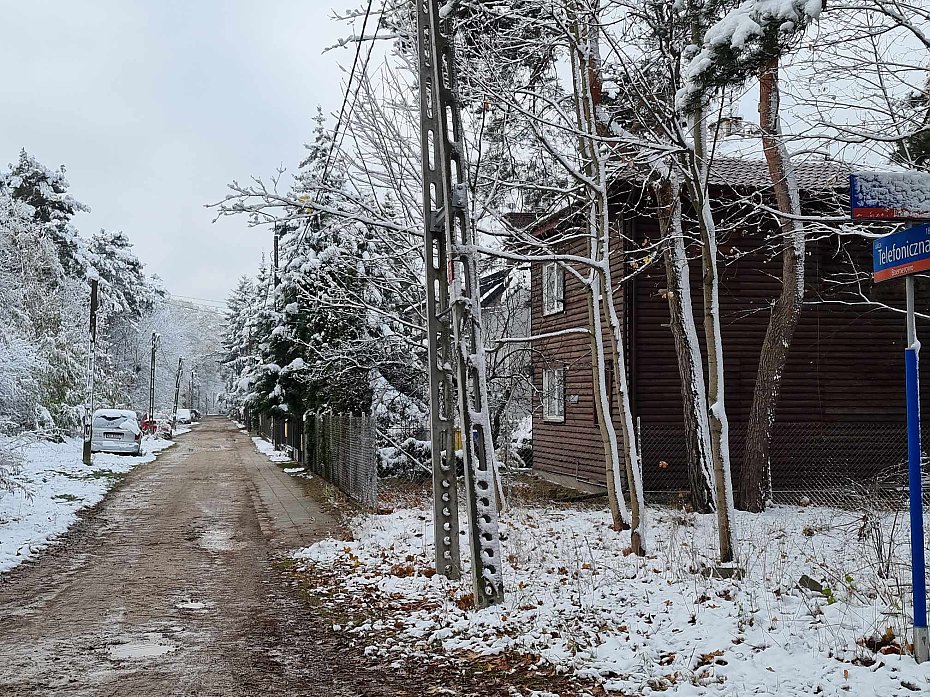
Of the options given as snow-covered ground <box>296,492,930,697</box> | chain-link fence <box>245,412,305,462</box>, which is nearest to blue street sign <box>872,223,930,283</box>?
snow-covered ground <box>296,492,930,697</box>

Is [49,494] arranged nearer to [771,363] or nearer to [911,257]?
[771,363]

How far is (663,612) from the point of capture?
290 inches

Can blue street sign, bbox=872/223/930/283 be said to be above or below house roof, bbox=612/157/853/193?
below

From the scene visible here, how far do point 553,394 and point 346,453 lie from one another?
18.1 ft

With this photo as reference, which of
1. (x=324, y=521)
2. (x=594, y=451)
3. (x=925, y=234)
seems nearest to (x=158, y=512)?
(x=324, y=521)

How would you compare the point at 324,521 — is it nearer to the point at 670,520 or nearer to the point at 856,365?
the point at 670,520

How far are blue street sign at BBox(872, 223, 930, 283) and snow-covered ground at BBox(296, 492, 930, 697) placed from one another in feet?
8.02

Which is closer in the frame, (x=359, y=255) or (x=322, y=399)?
(x=359, y=255)

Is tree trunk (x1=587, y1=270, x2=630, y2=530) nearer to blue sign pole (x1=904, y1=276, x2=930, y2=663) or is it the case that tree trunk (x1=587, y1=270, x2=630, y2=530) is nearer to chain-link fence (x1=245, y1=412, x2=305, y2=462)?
blue sign pole (x1=904, y1=276, x2=930, y2=663)

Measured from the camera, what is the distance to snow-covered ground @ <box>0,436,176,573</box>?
13328 millimetres

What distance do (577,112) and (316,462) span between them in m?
18.3

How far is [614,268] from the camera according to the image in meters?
18.2

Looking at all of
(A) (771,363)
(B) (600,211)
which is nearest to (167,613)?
(B) (600,211)

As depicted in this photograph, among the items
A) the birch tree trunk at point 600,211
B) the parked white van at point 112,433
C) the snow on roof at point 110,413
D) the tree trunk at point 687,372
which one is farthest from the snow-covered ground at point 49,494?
the tree trunk at point 687,372
